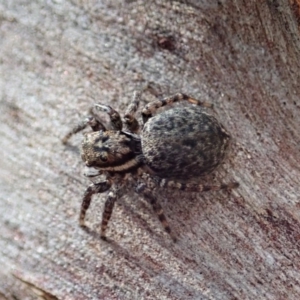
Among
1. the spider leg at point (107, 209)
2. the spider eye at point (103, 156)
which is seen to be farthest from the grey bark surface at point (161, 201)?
the spider eye at point (103, 156)

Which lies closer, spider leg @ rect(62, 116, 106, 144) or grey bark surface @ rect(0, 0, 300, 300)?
grey bark surface @ rect(0, 0, 300, 300)

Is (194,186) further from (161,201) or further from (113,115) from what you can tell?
(113,115)

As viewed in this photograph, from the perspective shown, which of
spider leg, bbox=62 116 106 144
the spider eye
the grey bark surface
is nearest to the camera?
the grey bark surface

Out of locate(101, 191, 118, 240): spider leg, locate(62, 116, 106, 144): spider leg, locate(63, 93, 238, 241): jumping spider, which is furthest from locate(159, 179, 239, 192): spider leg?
locate(62, 116, 106, 144): spider leg

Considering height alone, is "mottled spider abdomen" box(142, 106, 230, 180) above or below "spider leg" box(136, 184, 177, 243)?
above

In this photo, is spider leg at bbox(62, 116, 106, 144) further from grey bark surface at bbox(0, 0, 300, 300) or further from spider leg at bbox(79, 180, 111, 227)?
spider leg at bbox(79, 180, 111, 227)

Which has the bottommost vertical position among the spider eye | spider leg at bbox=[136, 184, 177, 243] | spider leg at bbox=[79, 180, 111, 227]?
spider leg at bbox=[79, 180, 111, 227]

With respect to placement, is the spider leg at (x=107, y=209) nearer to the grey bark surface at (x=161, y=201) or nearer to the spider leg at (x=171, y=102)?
the grey bark surface at (x=161, y=201)

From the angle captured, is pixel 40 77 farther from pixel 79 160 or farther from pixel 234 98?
pixel 234 98

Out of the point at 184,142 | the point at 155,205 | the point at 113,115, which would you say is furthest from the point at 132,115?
the point at 155,205

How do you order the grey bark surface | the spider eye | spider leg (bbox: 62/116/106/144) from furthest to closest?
1. the spider eye
2. spider leg (bbox: 62/116/106/144)
3. the grey bark surface
